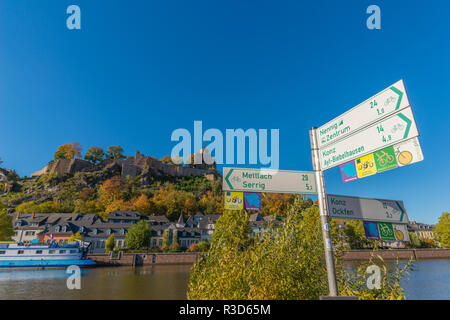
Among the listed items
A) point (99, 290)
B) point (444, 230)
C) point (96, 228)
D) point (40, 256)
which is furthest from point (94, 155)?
point (444, 230)

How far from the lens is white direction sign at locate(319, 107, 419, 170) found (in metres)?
3.68

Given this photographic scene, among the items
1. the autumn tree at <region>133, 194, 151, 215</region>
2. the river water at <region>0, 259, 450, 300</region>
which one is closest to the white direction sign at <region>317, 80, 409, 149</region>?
the river water at <region>0, 259, 450, 300</region>

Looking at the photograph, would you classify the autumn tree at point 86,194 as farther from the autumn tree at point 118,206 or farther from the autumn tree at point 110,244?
the autumn tree at point 110,244

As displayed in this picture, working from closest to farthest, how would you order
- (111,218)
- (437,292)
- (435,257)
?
1. (437,292)
2. (435,257)
3. (111,218)

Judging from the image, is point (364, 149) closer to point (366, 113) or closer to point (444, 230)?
point (366, 113)

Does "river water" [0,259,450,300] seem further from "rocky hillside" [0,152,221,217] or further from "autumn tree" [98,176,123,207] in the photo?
"autumn tree" [98,176,123,207]

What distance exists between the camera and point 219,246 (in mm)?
6605

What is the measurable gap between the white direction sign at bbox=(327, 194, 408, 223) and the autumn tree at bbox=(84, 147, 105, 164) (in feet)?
392

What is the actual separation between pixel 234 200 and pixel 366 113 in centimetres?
313

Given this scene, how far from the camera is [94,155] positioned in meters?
108

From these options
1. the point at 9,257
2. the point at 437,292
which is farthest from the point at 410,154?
the point at 9,257

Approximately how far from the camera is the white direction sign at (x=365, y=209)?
448 cm

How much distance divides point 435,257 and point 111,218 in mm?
83388

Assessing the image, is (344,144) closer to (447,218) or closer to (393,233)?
(393,233)
